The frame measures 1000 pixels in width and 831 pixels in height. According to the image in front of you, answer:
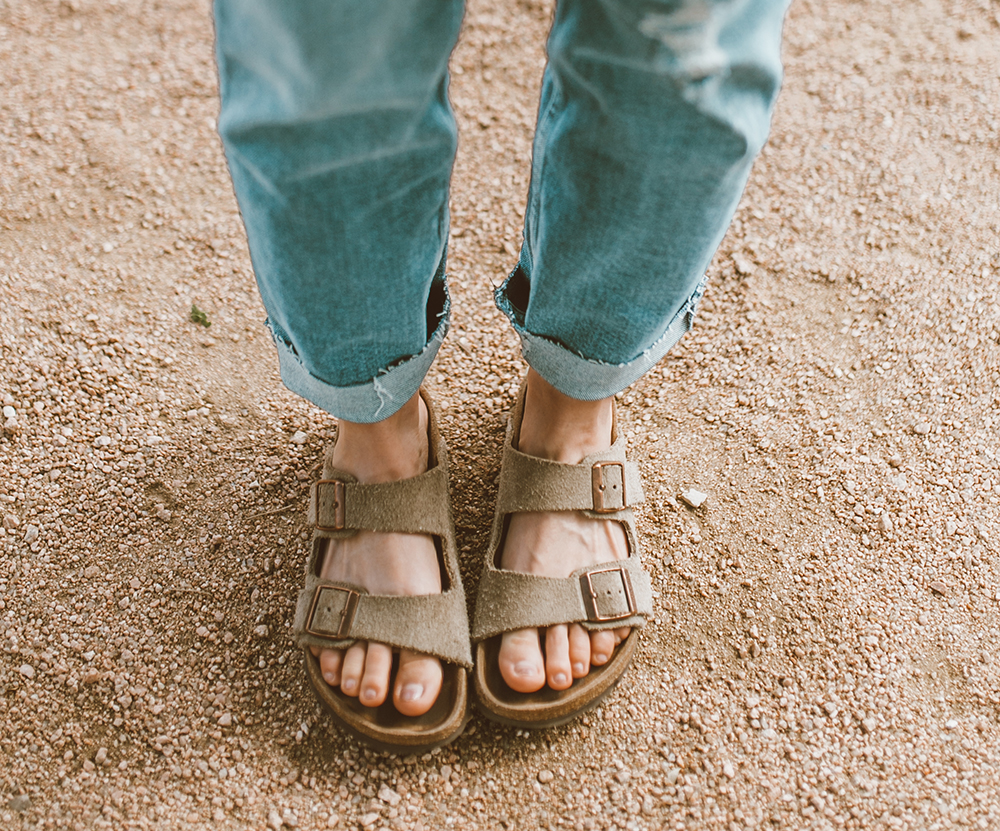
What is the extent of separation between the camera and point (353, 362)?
75cm

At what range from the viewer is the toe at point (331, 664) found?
87 cm

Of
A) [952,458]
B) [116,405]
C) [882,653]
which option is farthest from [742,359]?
[116,405]

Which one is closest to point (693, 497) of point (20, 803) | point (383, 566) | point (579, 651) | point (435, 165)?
point (579, 651)

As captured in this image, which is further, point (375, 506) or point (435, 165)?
point (375, 506)

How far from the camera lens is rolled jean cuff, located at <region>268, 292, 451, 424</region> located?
2.56 ft

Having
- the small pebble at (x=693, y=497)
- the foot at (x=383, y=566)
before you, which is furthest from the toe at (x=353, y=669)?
the small pebble at (x=693, y=497)

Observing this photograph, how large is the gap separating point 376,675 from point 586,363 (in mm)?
422

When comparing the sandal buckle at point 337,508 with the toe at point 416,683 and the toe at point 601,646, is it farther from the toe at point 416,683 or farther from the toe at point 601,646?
the toe at point 601,646

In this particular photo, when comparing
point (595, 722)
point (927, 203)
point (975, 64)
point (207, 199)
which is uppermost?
point (975, 64)

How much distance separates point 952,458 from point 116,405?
1.27 m

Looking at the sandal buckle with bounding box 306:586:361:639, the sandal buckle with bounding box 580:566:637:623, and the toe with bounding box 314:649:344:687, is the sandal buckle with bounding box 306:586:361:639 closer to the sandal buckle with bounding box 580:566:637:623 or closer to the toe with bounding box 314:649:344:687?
the toe with bounding box 314:649:344:687

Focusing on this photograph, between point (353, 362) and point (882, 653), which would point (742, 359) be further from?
point (353, 362)

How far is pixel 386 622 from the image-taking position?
87cm

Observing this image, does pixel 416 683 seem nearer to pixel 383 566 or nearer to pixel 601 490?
pixel 383 566
